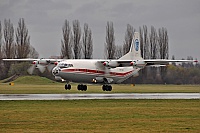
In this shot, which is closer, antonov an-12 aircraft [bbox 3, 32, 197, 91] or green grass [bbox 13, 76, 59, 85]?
antonov an-12 aircraft [bbox 3, 32, 197, 91]

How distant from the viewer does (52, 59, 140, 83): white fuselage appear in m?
57.3

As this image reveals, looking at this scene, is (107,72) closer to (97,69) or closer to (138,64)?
(97,69)

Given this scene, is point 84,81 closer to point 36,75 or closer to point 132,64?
point 132,64

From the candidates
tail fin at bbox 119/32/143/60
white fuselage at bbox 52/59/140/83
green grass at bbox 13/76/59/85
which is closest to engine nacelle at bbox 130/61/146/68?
white fuselage at bbox 52/59/140/83

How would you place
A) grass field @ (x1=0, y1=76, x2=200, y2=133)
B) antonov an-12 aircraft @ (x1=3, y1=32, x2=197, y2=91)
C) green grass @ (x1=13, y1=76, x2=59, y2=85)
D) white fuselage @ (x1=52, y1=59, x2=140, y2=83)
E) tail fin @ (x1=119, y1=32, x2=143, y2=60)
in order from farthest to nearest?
green grass @ (x1=13, y1=76, x2=59, y2=85), tail fin @ (x1=119, y1=32, x2=143, y2=60), antonov an-12 aircraft @ (x1=3, y1=32, x2=197, y2=91), white fuselage @ (x1=52, y1=59, x2=140, y2=83), grass field @ (x1=0, y1=76, x2=200, y2=133)

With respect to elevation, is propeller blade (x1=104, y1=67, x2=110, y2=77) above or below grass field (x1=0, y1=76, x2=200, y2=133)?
above

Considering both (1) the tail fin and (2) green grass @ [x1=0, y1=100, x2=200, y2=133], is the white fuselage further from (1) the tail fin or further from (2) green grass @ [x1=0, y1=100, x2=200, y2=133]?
(2) green grass @ [x1=0, y1=100, x2=200, y2=133]

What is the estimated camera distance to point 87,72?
5900 cm

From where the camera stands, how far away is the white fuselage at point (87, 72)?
57.3 m

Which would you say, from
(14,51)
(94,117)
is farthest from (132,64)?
(14,51)

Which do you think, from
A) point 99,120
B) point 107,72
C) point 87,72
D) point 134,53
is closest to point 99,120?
point 99,120

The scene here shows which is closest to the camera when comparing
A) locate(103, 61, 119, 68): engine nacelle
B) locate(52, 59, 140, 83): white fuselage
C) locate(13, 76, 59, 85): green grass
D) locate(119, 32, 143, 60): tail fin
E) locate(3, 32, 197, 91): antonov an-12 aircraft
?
locate(52, 59, 140, 83): white fuselage

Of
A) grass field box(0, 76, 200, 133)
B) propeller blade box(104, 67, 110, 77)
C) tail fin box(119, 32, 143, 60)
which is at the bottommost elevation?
grass field box(0, 76, 200, 133)

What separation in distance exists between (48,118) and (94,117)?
2.48 metres
